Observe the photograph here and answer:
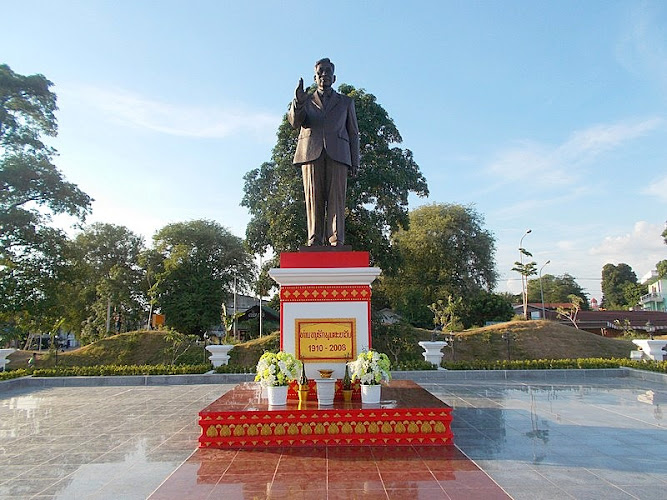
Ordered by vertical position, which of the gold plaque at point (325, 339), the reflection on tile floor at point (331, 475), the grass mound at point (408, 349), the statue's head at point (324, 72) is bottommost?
the reflection on tile floor at point (331, 475)

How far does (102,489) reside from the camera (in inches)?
150

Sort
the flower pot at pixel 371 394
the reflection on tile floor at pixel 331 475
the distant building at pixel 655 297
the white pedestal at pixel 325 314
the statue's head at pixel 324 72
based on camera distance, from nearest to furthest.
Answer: the reflection on tile floor at pixel 331 475 < the flower pot at pixel 371 394 < the white pedestal at pixel 325 314 < the statue's head at pixel 324 72 < the distant building at pixel 655 297

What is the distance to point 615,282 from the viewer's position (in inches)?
2039

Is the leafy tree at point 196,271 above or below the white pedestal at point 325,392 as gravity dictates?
above

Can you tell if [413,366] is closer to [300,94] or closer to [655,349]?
[655,349]

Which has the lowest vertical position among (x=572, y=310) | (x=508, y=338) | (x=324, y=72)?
(x=508, y=338)

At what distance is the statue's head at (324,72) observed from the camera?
623 cm

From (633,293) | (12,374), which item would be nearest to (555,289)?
(633,293)

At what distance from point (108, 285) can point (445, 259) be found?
18644 mm

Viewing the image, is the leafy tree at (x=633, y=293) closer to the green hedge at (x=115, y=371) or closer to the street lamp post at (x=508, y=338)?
the street lamp post at (x=508, y=338)

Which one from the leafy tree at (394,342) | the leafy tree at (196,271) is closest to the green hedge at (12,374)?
the leafy tree at (394,342)

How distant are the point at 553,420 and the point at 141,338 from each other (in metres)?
12.8

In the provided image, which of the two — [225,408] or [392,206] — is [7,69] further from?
[225,408]

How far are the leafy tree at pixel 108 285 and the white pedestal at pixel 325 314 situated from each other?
2371cm
